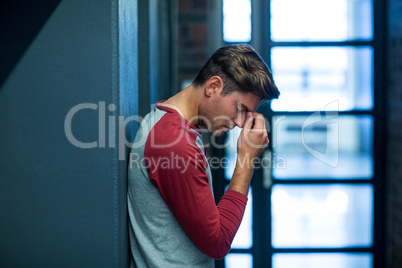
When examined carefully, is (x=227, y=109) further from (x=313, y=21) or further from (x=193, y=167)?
(x=313, y=21)

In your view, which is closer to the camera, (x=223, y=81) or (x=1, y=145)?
(x=1, y=145)

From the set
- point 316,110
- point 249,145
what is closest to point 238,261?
point 316,110

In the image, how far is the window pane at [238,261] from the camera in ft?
8.73

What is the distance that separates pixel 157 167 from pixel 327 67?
190cm

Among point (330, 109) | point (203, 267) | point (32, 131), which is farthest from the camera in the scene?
point (330, 109)

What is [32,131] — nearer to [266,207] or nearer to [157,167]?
[157,167]

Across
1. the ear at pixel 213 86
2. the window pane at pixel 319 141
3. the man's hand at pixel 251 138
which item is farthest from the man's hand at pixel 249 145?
the window pane at pixel 319 141

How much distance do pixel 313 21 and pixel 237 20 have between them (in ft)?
1.51

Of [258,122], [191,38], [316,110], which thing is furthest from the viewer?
[191,38]

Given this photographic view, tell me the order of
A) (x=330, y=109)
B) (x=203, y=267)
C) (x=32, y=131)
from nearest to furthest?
(x=32, y=131) < (x=203, y=267) < (x=330, y=109)

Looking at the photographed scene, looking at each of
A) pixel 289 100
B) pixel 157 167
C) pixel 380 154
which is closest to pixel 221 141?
pixel 289 100

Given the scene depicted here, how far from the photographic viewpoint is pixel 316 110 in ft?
8.29

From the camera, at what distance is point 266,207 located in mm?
2582

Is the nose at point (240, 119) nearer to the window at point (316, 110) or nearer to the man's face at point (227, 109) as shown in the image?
the man's face at point (227, 109)
